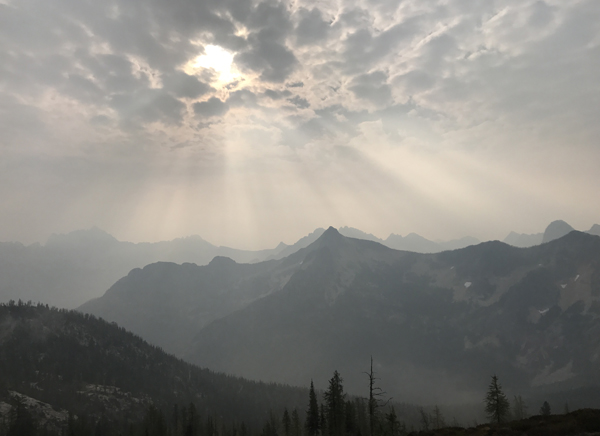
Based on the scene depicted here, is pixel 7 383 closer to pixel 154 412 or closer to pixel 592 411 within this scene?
pixel 154 412

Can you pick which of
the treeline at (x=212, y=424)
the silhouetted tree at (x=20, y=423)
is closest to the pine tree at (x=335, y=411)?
the treeline at (x=212, y=424)

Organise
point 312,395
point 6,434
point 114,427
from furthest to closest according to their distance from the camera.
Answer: point 114,427 < point 6,434 < point 312,395

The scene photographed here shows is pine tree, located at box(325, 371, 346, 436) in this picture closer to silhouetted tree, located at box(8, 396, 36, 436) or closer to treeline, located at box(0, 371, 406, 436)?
treeline, located at box(0, 371, 406, 436)

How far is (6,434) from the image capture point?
455 ft

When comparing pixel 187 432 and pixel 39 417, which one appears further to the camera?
pixel 39 417

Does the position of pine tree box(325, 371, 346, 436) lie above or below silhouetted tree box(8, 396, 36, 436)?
above

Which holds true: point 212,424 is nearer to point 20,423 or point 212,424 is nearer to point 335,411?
point 20,423

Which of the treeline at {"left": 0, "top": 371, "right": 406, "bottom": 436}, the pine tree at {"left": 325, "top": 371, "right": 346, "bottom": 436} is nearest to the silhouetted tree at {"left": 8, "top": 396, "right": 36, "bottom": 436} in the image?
the treeline at {"left": 0, "top": 371, "right": 406, "bottom": 436}

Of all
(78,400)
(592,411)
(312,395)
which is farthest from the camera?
(78,400)

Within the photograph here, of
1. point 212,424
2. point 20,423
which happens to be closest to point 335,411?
point 212,424

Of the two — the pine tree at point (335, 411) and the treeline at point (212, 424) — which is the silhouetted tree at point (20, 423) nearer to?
the treeline at point (212, 424)

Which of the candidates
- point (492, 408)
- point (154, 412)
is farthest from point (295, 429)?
point (154, 412)

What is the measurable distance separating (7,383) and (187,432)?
461ft

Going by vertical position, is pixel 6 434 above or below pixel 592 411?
below
